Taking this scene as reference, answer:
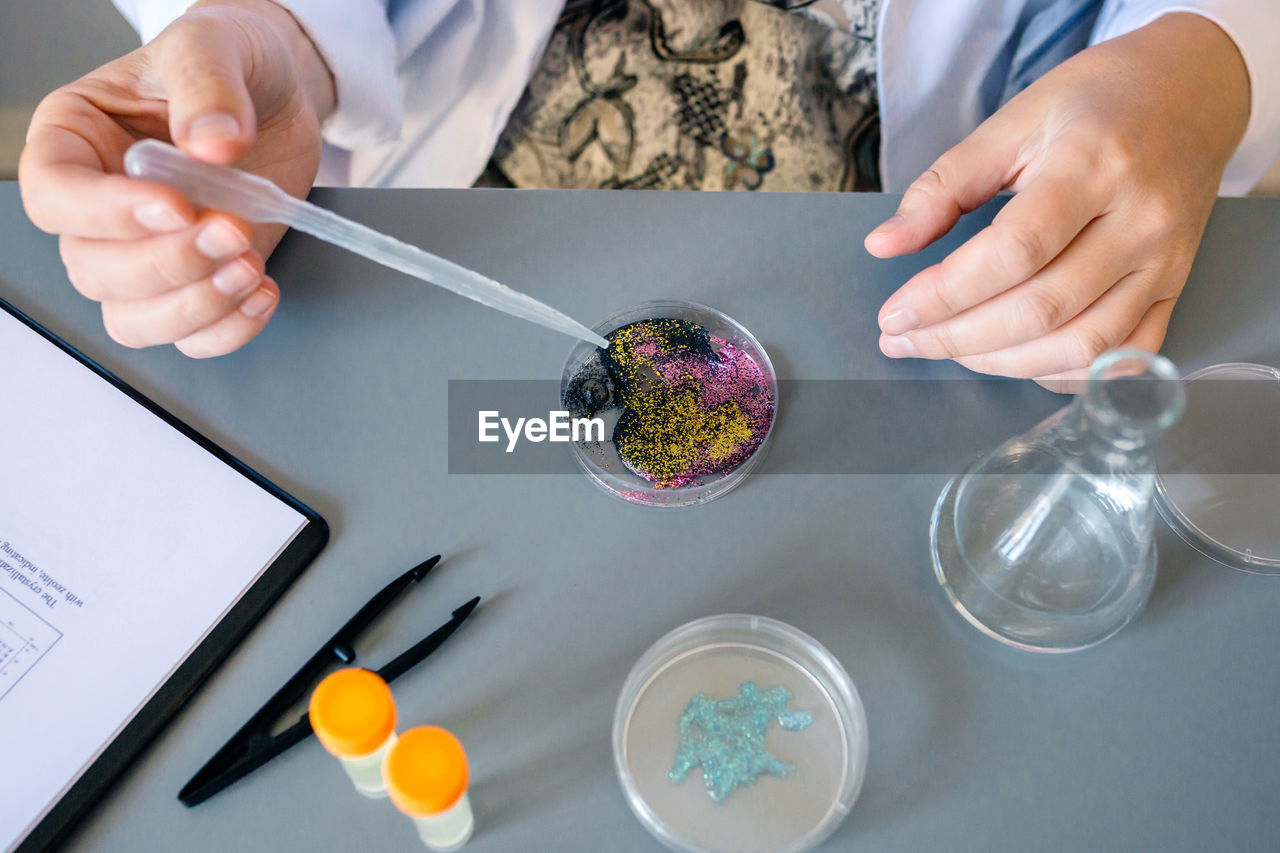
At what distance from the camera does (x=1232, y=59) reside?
0.69 meters

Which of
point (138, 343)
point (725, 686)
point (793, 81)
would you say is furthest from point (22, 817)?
point (793, 81)

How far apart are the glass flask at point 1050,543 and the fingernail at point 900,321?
124 mm

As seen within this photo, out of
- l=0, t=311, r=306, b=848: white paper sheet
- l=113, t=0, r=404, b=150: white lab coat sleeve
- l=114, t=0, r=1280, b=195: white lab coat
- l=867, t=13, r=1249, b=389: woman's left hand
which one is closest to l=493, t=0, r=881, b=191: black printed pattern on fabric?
l=114, t=0, r=1280, b=195: white lab coat

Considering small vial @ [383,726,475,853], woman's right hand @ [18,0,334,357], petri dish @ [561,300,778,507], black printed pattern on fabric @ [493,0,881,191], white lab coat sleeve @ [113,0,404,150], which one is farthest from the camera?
black printed pattern on fabric @ [493,0,881,191]

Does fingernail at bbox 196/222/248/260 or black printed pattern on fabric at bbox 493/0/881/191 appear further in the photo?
black printed pattern on fabric at bbox 493/0/881/191

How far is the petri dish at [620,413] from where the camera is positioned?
61cm

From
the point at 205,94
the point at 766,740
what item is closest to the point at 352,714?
the point at 766,740

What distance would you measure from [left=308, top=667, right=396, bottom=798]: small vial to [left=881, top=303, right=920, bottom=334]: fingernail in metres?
0.46

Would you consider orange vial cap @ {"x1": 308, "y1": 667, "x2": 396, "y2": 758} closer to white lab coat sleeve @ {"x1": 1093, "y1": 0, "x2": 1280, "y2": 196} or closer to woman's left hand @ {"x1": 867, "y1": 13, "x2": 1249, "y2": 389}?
woman's left hand @ {"x1": 867, "y1": 13, "x2": 1249, "y2": 389}

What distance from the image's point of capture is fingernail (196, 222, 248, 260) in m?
0.51

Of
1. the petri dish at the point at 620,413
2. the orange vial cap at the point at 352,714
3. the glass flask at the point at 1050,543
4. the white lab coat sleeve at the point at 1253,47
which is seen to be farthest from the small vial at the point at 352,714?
the white lab coat sleeve at the point at 1253,47

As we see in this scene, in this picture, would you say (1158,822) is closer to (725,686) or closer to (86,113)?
(725,686)

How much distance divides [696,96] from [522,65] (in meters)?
0.21

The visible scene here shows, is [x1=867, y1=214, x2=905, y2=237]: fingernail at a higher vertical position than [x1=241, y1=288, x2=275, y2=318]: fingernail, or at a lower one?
lower
